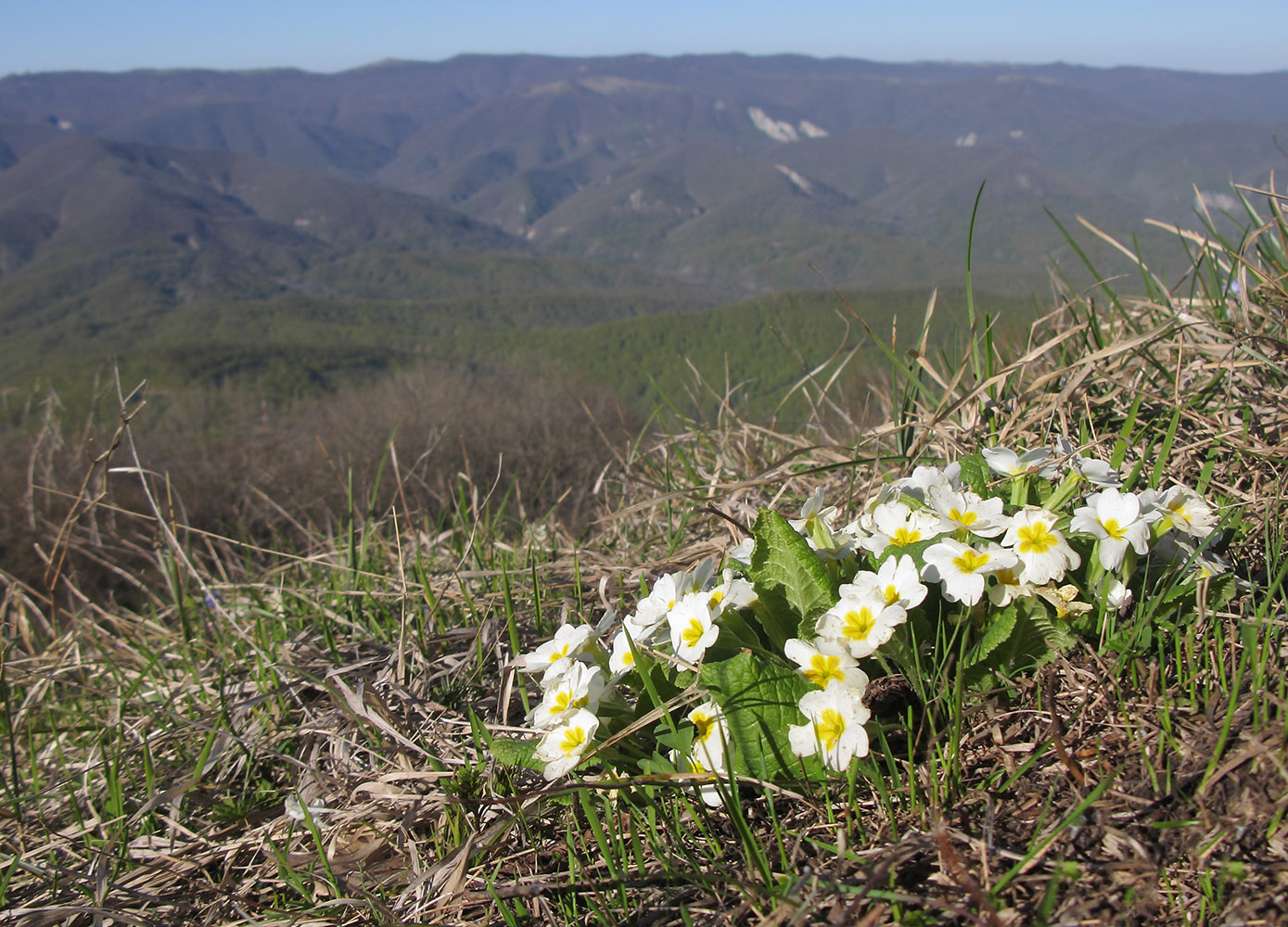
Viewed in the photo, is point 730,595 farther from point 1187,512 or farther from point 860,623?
point 1187,512

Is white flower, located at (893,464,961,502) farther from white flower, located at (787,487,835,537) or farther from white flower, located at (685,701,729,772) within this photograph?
white flower, located at (685,701,729,772)

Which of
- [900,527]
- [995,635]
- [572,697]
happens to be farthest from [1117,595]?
[572,697]

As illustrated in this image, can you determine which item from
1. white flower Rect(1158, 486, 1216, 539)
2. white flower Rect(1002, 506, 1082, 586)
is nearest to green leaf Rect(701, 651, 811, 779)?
white flower Rect(1002, 506, 1082, 586)

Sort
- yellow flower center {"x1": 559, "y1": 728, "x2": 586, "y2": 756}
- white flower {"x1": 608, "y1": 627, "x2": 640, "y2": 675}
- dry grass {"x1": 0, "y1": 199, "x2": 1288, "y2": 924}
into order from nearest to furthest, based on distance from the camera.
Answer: dry grass {"x1": 0, "y1": 199, "x2": 1288, "y2": 924} → yellow flower center {"x1": 559, "y1": 728, "x2": 586, "y2": 756} → white flower {"x1": 608, "y1": 627, "x2": 640, "y2": 675}

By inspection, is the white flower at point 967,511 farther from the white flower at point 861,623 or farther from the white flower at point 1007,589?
the white flower at point 861,623

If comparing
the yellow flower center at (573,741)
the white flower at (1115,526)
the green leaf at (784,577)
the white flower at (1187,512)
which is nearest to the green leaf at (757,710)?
the green leaf at (784,577)

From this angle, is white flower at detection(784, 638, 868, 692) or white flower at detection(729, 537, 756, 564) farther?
white flower at detection(729, 537, 756, 564)

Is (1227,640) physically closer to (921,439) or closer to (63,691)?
(921,439)
